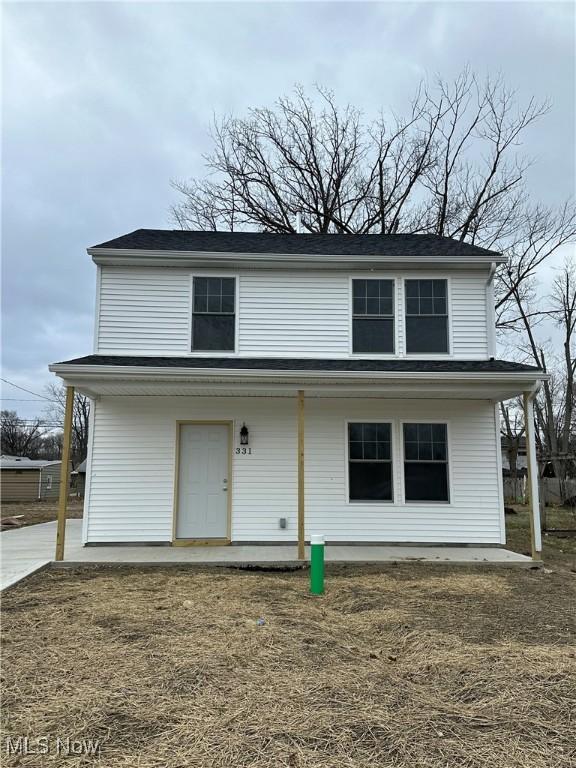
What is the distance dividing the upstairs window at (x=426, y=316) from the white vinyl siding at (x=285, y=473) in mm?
1052

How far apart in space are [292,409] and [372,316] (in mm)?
2267

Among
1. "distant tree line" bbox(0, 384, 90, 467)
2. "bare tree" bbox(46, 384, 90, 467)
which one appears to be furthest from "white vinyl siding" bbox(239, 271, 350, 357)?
"distant tree line" bbox(0, 384, 90, 467)

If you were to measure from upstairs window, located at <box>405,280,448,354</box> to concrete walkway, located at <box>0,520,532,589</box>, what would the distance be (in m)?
3.49

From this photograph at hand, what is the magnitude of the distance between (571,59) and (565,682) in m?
13.7

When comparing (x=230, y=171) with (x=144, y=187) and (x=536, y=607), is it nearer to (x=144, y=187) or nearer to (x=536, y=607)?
(x=144, y=187)

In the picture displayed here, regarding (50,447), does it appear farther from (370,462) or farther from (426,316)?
(426,316)

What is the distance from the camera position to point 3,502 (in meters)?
22.6

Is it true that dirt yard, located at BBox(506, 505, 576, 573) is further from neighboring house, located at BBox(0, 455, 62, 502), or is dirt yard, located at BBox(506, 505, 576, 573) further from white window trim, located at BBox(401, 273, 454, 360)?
Result: neighboring house, located at BBox(0, 455, 62, 502)

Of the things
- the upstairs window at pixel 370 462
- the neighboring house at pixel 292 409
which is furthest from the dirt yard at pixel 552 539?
the upstairs window at pixel 370 462

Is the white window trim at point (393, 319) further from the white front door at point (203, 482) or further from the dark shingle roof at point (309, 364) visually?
the white front door at point (203, 482)

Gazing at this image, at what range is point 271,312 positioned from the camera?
9.25 meters

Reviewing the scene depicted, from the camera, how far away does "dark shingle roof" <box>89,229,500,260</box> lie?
30.7 feet

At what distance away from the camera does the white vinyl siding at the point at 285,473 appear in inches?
340

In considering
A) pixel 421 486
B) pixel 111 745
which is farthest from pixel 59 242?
pixel 111 745
